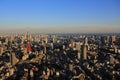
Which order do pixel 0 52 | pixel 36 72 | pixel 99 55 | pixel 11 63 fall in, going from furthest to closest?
pixel 0 52, pixel 99 55, pixel 11 63, pixel 36 72

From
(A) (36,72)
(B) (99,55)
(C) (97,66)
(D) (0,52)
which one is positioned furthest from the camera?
(D) (0,52)

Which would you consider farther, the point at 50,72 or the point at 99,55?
the point at 99,55

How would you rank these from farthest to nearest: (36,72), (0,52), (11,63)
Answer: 1. (0,52)
2. (11,63)
3. (36,72)

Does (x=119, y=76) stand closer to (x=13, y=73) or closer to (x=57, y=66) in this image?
(x=57, y=66)

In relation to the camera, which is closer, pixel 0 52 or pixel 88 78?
pixel 88 78

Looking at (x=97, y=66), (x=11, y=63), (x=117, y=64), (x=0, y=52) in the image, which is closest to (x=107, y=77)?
(x=97, y=66)

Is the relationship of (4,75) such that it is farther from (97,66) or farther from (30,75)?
(97,66)

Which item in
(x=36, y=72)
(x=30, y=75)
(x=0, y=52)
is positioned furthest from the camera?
(x=0, y=52)

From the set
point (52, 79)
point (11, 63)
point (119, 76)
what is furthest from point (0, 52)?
point (119, 76)

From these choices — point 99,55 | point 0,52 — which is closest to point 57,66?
point 99,55
